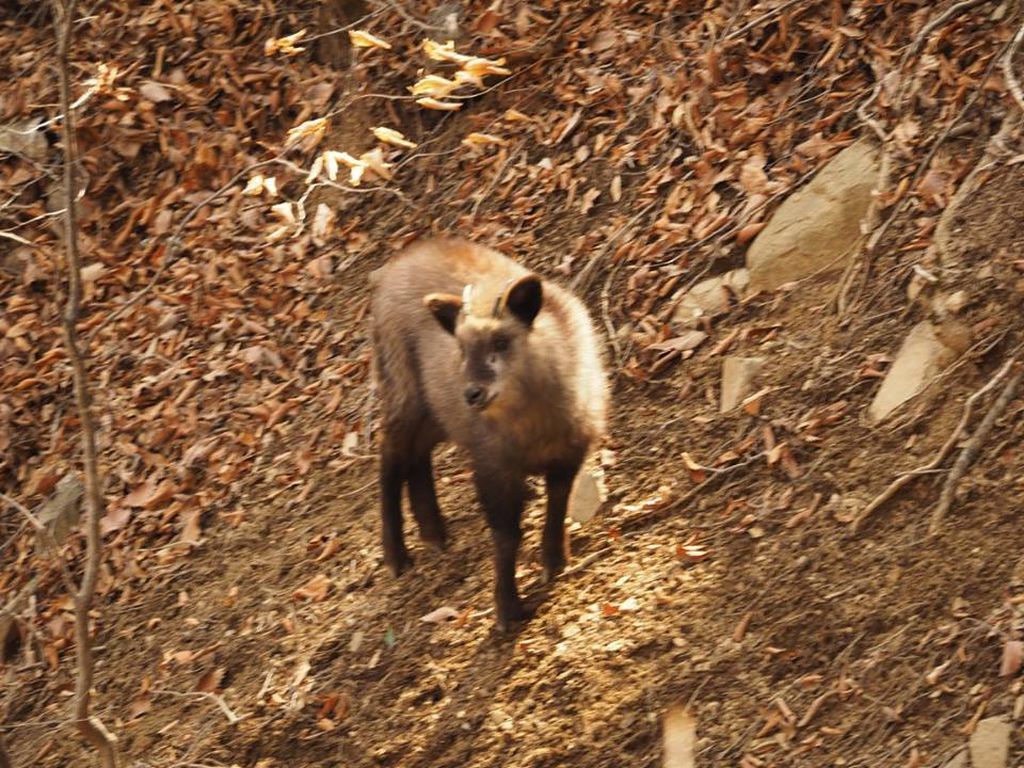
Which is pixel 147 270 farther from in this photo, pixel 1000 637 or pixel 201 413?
pixel 1000 637

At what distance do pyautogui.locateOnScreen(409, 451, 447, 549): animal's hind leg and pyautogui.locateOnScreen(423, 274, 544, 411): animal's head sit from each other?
3.60 feet

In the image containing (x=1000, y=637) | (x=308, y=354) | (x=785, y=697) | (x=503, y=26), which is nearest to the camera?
(x=1000, y=637)

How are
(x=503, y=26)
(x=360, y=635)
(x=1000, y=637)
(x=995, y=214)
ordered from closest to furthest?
(x=1000, y=637) < (x=995, y=214) < (x=360, y=635) < (x=503, y=26)

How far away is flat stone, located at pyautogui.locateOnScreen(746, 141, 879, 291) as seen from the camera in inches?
282

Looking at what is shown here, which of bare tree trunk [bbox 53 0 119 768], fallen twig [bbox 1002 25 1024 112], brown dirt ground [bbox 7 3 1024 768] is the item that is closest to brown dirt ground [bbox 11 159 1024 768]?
brown dirt ground [bbox 7 3 1024 768]

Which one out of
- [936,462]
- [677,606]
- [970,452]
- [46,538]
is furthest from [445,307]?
[970,452]

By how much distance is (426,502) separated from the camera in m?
7.34

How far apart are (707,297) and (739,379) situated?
65 cm

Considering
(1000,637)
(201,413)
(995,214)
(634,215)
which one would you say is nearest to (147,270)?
(201,413)

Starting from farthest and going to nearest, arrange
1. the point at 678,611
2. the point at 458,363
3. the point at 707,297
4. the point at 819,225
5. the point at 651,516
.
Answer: the point at 707,297, the point at 819,225, the point at 651,516, the point at 458,363, the point at 678,611

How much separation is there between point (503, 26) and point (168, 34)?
2764mm

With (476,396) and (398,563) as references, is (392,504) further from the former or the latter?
(476,396)

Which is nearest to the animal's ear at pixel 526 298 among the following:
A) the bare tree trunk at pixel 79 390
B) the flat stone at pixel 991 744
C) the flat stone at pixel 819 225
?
the flat stone at pixel 819 225

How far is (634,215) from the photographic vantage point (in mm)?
8164
